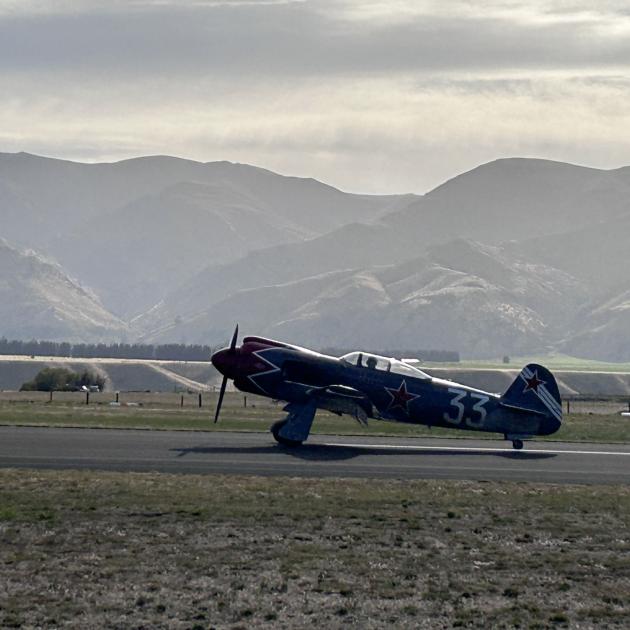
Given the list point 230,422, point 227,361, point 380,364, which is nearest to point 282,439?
point 227,361

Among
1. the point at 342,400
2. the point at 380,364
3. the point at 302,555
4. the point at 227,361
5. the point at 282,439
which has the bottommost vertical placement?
the point at 302,555

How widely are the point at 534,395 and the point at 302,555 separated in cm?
1922

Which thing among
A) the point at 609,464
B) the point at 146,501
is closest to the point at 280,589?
the point at 146,501

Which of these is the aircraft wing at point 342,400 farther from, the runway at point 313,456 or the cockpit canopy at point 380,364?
the runway at point 313,456

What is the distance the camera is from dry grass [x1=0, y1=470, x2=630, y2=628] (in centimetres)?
1625

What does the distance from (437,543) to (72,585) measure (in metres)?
6.68

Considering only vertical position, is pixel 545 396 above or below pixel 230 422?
above

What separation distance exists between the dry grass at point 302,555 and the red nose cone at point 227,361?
31.3 feet

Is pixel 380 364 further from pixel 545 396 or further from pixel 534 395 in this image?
pixel 545 396

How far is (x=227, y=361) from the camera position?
121 ft

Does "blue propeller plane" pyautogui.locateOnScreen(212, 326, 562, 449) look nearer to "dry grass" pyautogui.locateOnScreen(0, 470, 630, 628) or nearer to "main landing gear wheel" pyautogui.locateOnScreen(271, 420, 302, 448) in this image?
"main landing gear wheel" pyautogui.locateOnScreen(271, 420, 302, 448)

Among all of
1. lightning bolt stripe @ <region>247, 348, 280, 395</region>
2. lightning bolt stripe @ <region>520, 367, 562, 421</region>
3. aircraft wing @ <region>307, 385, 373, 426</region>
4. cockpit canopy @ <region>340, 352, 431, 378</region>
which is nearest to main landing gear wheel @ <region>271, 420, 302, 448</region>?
lightning bolt stripe @ <region>247, 348, 280, 395</region>

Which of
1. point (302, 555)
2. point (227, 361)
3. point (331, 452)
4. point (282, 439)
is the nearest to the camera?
Answer: point (302, 555)

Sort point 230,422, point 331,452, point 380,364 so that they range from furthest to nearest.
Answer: point 230,422 → point 380,364 → point 331,452
